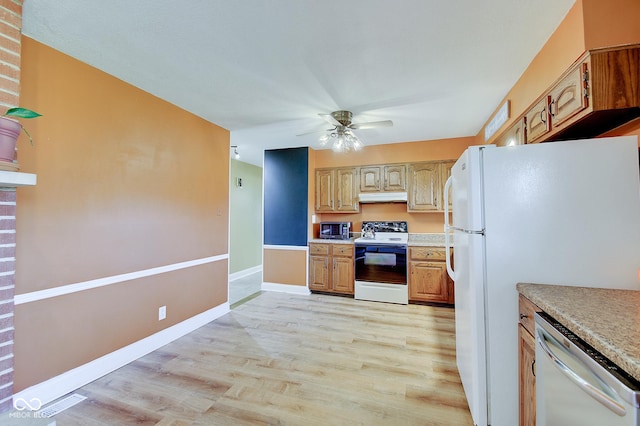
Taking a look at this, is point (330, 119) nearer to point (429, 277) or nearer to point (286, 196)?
point (286, 196)

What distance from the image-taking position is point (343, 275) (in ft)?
14.1

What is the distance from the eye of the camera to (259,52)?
197cm

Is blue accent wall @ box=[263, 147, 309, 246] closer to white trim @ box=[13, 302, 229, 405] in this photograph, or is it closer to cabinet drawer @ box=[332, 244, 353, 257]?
A: cabinet drawer @ box=[332, 244, 353, 257]

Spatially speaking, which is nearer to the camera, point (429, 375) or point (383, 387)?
point (383, 387)

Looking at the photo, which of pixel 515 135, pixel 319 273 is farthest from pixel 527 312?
pixel 319 273

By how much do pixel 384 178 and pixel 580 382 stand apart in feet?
12.3

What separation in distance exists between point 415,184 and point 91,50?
4.05 m

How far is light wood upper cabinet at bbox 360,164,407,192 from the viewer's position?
4.35 meters

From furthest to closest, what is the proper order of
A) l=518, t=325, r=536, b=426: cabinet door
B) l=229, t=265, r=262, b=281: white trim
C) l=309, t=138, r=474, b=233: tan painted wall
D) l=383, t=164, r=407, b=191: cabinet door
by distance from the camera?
l=229, t=265, r=262, b=281: white trim < l=383, t=164, r=407, b=191: cabinet door < l=309, t=138, r=474, b=233: tan painted wall < l=518, t=325, r=536, b=426: cabinet door

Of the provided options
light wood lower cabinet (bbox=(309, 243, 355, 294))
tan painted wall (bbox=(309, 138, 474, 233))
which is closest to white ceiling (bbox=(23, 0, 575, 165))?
tan painted wall (bbox=(309, 138, 474, 233))

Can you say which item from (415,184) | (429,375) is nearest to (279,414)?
(429,375)

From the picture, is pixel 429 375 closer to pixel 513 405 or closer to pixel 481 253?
pixel 513 405

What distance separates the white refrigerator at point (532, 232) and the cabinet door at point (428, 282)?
7.48 ft

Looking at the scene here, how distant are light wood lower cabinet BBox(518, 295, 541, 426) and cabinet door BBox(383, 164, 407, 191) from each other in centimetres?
305
